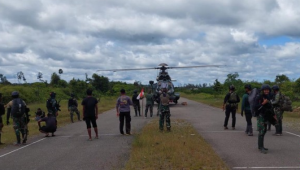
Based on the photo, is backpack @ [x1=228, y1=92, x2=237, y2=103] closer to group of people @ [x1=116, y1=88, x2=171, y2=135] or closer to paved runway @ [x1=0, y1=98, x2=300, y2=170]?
paved runway @ [x1=0, y1=98, x2=300, y2=170]

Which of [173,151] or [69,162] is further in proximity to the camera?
[173,151]

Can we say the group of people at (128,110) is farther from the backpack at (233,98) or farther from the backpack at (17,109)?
the backpack at (17,109)

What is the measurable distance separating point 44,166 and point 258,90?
6167mm

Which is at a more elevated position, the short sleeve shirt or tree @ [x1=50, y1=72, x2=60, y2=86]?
tree @ [x1=50, y1=72, x2=60, y2=86]

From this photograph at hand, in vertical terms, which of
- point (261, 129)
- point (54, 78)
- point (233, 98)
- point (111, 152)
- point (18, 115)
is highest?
point (54, 78)

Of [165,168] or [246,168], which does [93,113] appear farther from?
[246,168]

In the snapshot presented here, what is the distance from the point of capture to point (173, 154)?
923 centimetres

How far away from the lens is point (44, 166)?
8.62 meters

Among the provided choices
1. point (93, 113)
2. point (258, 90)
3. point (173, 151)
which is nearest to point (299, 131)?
point (258, 90)

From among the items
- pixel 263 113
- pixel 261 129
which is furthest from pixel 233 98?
pixel 261 129

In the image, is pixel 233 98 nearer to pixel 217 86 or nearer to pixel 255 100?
pixel 255 100

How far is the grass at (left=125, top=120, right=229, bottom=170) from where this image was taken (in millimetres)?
8172

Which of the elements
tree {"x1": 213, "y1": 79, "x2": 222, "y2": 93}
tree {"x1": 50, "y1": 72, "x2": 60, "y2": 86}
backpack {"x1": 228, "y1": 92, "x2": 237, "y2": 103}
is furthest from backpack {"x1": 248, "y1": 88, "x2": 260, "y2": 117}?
tree {"x1": 50, "y1": 72, "x2": 60, "y2": 86}

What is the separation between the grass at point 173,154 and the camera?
26.8 feet
